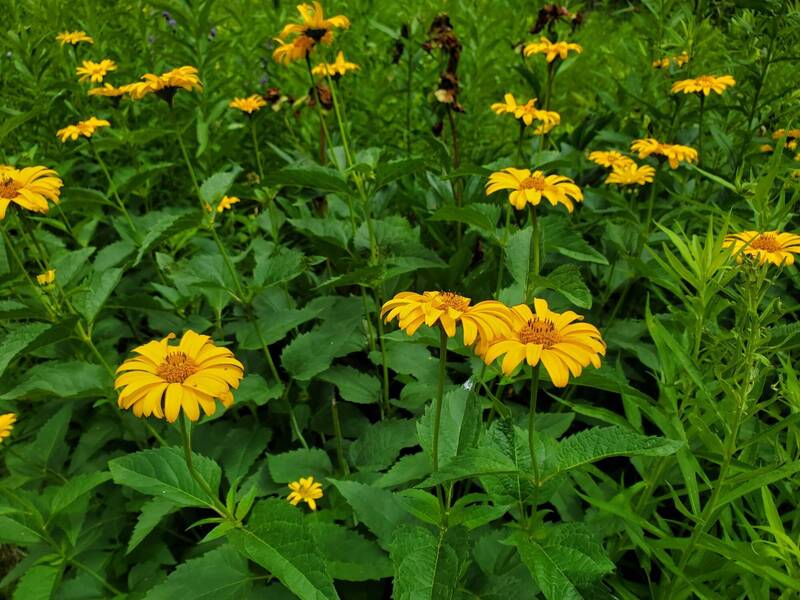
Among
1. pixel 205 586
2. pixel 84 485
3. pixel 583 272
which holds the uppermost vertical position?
pixel 84 485

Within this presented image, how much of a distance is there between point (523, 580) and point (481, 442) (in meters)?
0.36

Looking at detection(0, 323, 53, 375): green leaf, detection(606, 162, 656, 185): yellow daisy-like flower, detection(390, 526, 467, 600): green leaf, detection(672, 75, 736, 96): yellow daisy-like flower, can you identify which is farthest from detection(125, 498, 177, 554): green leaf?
detection(672, 75, 736, 96): yellow daisy-like flower

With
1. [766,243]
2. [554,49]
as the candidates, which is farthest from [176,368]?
[554,49]

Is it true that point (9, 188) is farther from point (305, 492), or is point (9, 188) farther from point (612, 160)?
point (612, 160)

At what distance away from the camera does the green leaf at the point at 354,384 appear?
1811 mm

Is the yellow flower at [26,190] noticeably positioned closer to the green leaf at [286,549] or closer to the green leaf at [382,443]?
the green leaf at [286,549]

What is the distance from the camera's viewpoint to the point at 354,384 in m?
1.86

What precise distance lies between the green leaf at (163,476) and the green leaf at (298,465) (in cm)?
43

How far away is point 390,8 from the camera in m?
4.80

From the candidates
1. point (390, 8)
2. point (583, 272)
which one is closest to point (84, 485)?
point (583, 272)

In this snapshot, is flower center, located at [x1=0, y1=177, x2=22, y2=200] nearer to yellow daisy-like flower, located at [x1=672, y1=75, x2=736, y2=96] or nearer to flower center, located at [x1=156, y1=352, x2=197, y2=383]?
flower center, located at [x1=156, y1=352, x2=197, y2=383]

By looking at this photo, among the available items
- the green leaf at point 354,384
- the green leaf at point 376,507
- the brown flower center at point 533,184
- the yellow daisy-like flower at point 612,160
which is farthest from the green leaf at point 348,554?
the yellow daisy-like flower at point 612,160

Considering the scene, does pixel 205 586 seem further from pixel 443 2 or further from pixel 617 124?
pixel 443 2

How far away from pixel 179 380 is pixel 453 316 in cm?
47
